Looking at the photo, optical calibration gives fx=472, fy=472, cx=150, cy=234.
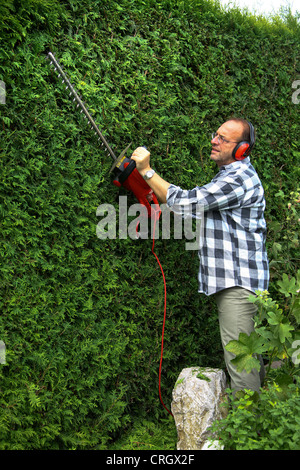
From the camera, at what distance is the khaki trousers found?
3.24m

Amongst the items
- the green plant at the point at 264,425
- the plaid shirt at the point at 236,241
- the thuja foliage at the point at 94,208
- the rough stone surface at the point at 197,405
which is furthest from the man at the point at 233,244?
the thuja foliage at the point at 94,208

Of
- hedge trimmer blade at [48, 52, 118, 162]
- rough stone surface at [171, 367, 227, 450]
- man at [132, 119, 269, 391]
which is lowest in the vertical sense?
rough stone surface at [171, 367, 227, 450]

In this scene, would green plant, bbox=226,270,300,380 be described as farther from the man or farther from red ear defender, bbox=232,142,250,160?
red ear defender, bbox=232,142,250,160

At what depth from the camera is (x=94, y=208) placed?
10.8 feet

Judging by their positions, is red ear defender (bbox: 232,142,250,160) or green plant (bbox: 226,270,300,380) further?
red ear defender (bbox: 232,142,250,160)

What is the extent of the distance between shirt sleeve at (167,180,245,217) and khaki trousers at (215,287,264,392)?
611mm

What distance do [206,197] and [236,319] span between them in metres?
0.88

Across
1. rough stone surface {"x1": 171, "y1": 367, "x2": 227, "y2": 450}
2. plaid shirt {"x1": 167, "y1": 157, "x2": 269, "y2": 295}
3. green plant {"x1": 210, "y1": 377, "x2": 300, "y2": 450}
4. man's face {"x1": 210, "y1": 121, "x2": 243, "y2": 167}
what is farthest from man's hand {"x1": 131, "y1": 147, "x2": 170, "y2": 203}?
green plant {"x1": 210, "y1": 377, "x2": 300, "y2": 450}

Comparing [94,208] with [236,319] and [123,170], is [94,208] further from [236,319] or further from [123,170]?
[236,319]

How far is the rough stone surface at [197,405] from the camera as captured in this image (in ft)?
10.4

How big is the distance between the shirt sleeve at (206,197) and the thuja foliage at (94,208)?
457 mm

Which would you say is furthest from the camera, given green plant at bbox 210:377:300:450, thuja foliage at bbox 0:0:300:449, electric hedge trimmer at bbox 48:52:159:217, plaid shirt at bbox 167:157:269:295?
plaid shirt at bbox 167:157:269:295

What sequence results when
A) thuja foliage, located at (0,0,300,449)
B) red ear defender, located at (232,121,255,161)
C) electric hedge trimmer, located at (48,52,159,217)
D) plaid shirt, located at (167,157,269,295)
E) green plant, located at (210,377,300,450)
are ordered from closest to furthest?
green plant, located at (210,377,300,450), thuja foliage, located at (0,0,300,449), electric hedge trimmer, located at (48,52,159,217), plaid shirt, located at (167,157,269,295), red ear defender, located at (232,121,255,161)
